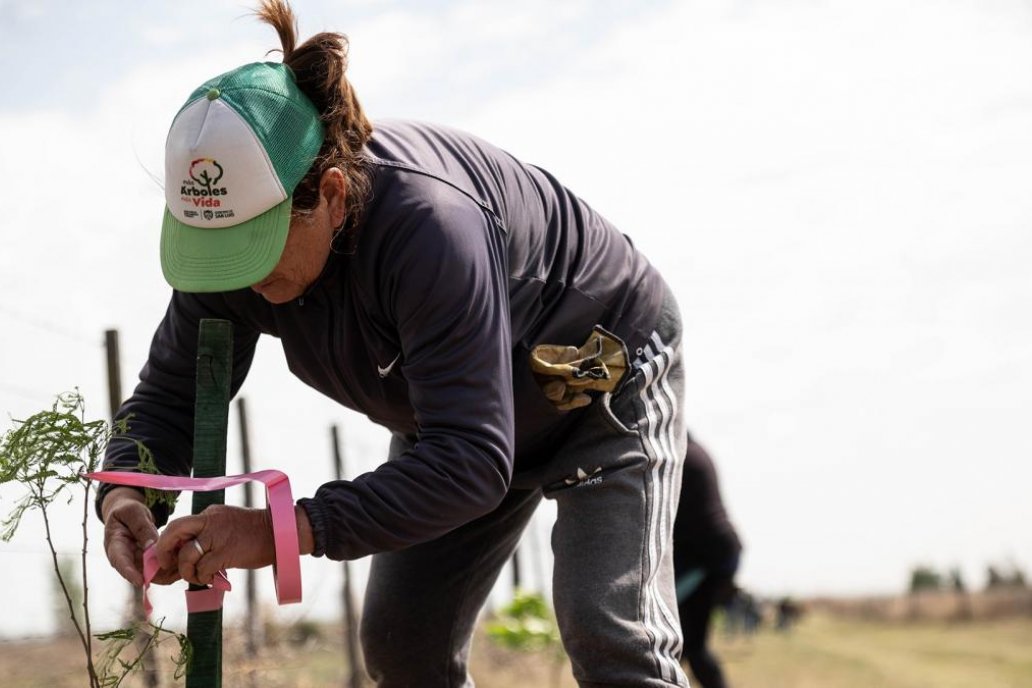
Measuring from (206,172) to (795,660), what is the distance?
15219mm

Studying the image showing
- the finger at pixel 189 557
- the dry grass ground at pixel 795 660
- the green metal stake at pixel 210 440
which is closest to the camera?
the finger at pixel 189 557

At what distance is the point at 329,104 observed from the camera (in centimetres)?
309

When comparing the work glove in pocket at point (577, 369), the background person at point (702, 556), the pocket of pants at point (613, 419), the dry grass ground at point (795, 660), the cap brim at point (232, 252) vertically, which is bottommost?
the dry grass ground at point (795, 660)

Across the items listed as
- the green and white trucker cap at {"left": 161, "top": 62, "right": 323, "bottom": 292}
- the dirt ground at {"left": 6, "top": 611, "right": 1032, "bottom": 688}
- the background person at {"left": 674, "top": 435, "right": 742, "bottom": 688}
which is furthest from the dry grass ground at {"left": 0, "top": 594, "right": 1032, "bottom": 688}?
the green and white trucker cap at {"left": 161, "top": 62, "right": 323, "bottom": 292}

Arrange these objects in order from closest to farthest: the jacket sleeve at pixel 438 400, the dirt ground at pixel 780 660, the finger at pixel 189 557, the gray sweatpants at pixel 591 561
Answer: the finger at pixel 189 557, the jacket sleeve at pixel 438 400, the gray sweatpants at pixel 591 561, the dirt ground at pixel 780 660

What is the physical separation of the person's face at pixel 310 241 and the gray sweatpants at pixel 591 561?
0.82 m

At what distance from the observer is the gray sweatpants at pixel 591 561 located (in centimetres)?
326

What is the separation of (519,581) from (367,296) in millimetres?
12450

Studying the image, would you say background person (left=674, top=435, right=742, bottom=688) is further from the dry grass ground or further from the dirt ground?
the dry grass ground

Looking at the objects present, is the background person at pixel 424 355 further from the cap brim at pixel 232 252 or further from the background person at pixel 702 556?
the background person at pixel 702 556

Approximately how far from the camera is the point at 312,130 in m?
3.00

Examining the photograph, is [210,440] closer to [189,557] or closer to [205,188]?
[189,557]

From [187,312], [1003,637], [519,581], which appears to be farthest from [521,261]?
[1003,637]

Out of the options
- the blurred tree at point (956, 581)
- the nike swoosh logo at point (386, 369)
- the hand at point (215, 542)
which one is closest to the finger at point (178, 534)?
the hand at point (215, 542)
